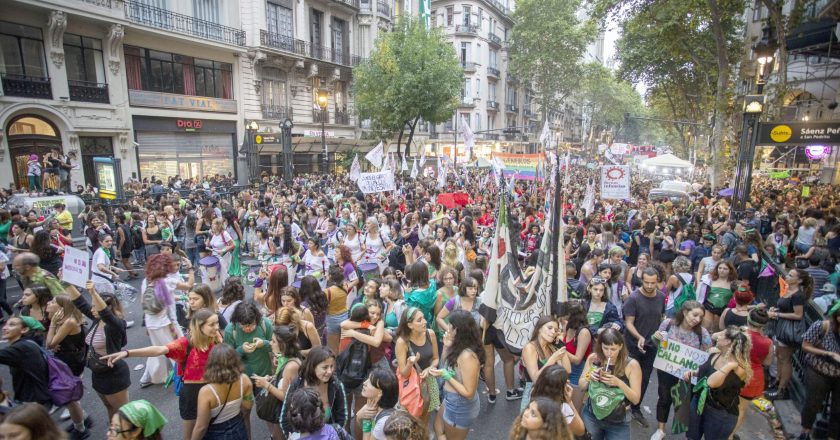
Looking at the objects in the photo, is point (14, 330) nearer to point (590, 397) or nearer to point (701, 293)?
point (590, 397)

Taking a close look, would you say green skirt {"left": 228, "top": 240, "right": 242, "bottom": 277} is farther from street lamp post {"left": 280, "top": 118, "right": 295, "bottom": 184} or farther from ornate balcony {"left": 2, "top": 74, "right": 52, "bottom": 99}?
ornate balcony {"left": 2, "top": 74, "right": 52, "bottom": 99}

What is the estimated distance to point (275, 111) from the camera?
27.5m

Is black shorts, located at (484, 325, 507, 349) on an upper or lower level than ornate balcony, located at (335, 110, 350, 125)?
lower

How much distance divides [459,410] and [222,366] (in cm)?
198

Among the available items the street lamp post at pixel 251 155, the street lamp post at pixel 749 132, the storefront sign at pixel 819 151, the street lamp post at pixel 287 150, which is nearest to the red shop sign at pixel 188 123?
the street lamp post at pixel 251 155

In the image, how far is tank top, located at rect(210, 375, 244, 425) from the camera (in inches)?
137

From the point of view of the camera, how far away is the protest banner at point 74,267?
4.95 metres

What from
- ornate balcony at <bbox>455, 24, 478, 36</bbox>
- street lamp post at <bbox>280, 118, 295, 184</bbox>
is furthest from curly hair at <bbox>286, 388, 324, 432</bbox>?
ornate balcony at <bbox>455, 24, 478, 36</bbox>

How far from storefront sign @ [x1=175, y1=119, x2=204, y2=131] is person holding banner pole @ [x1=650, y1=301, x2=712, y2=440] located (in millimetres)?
24199

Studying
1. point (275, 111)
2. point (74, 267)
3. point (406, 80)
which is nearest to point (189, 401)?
point (74, 267)

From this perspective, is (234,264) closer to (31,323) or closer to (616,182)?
(31,323)

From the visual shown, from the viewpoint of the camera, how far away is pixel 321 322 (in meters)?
5.43

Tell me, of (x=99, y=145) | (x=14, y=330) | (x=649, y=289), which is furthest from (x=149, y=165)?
(x=649, y=289)

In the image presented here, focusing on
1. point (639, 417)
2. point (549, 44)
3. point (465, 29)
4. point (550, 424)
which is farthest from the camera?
point (549, 44)
